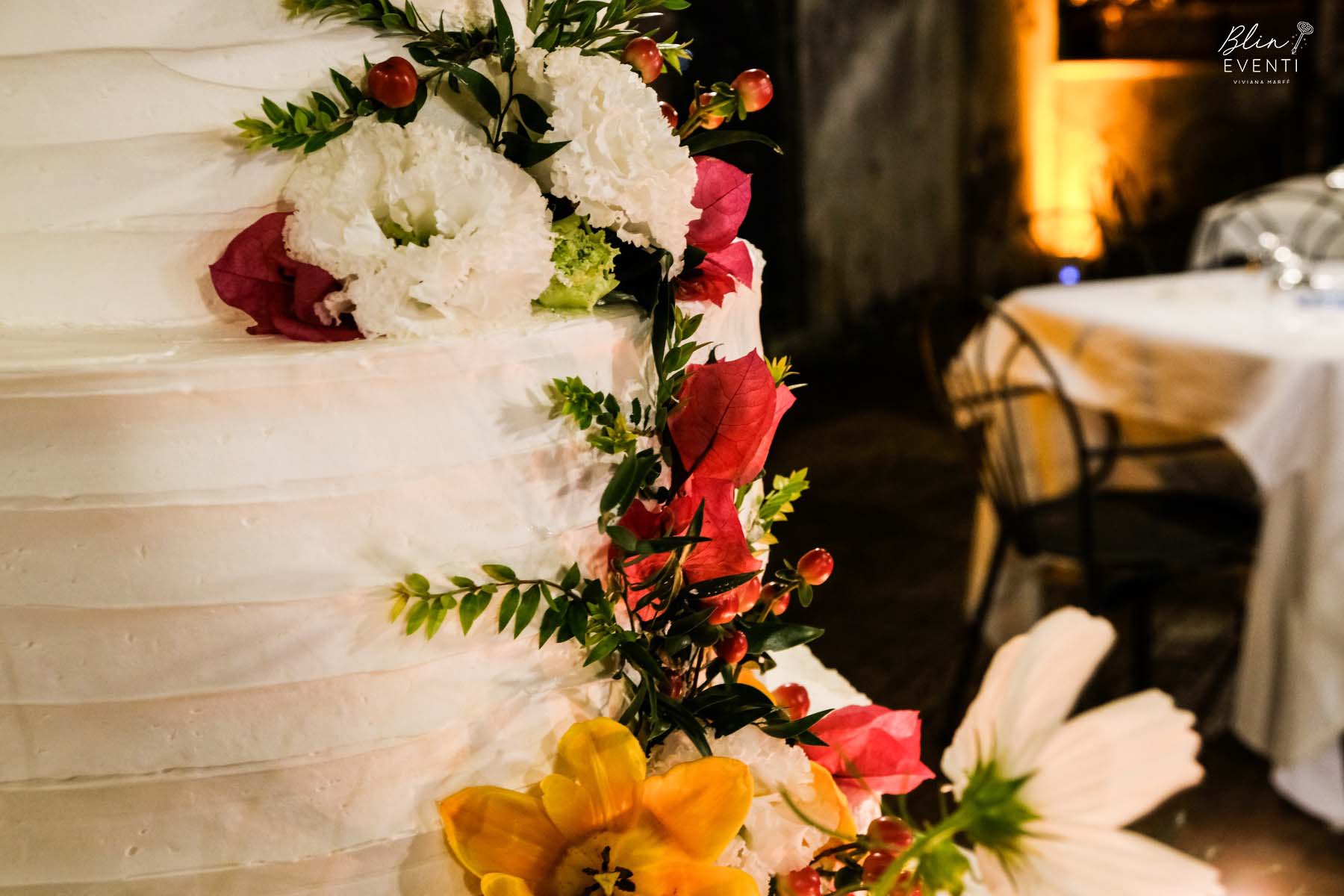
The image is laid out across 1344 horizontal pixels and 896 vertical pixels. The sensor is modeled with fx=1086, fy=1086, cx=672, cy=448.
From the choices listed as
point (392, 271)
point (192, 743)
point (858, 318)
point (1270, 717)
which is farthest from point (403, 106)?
point (858, 318)

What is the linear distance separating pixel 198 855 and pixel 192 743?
9 centimetres

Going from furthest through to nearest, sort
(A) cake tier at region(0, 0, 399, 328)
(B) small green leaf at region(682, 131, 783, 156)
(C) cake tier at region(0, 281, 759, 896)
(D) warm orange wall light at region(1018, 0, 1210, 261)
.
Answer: (D) warm orange wall light at region(1018, 0, 1210, 261) → (B) small green leaf at region(682, 131, 783, 156) → (A) cake tier at region(0, 0, 399, 328) → (C) cake tier at region(0, 281, 759, 896)

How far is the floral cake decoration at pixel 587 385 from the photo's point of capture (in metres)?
0.82

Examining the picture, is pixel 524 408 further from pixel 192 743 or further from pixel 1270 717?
pixel 1270 717

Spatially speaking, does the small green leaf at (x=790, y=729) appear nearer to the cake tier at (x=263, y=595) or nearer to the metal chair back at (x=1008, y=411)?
the cake tier at (x=263, y=595)

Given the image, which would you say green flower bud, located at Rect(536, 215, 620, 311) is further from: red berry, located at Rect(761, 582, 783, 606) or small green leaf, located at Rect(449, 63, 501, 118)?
red berry, located at Rect(761, 582, 783, 606)

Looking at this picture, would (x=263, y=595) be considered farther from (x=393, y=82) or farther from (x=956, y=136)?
(x=956, y=136)

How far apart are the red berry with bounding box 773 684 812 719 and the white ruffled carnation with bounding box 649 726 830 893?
0.11 m

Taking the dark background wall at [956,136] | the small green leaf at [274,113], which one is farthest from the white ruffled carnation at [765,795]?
the dark background wall at [956,136]

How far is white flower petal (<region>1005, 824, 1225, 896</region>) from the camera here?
1.84 feet

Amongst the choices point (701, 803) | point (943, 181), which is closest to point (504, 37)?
point (701, 803)

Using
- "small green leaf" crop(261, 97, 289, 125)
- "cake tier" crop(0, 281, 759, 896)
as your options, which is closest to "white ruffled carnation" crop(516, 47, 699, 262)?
"cake tier" crop(0, 281, 759, 896)

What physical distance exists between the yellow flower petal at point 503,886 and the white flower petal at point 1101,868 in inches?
13.6

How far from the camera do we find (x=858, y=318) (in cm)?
767
